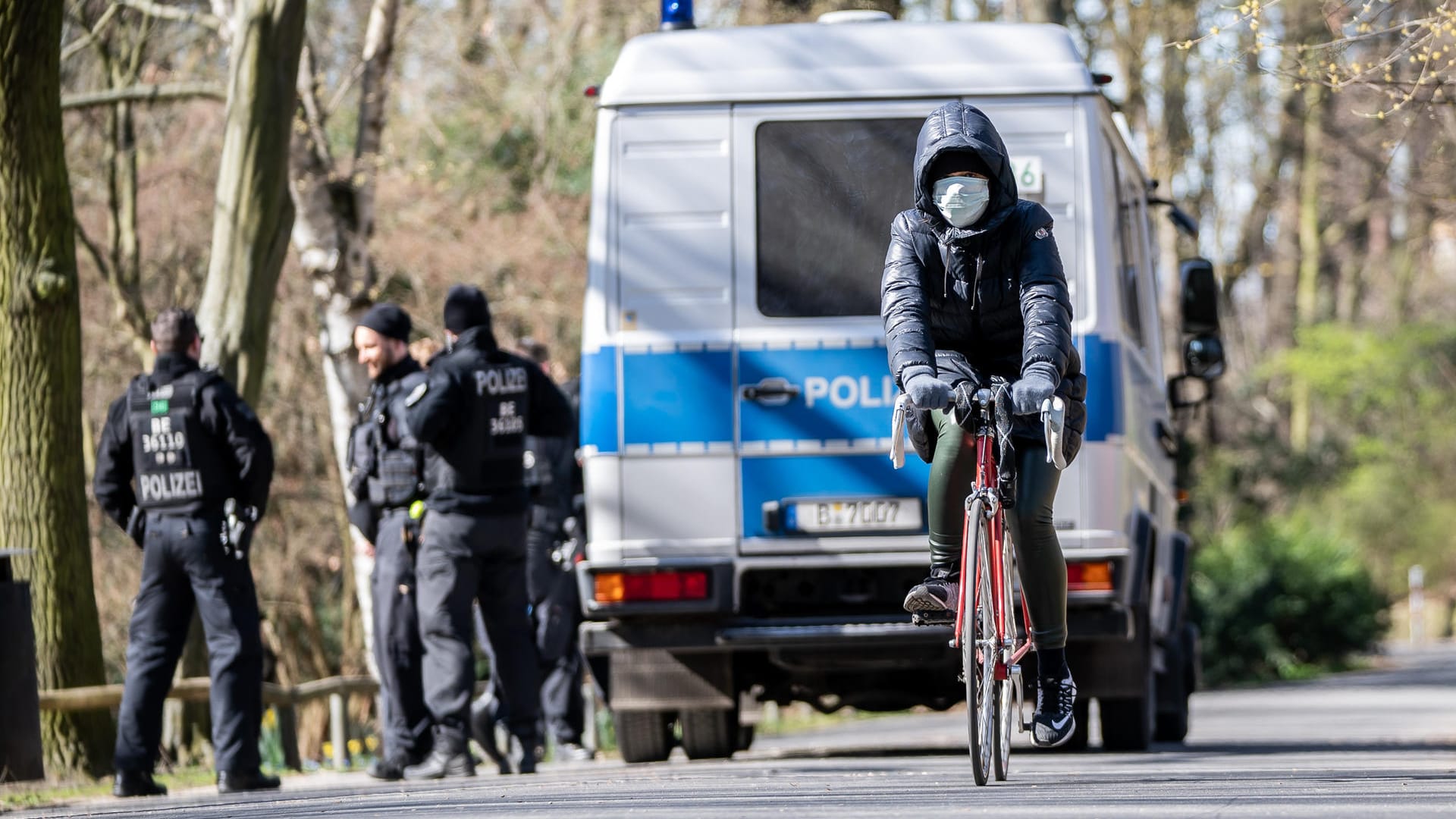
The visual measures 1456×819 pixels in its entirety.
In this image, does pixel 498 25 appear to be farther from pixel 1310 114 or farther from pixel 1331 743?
pixel 1310 114

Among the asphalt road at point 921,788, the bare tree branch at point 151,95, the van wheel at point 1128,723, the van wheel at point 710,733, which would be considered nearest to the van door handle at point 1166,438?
the van wheel at point 1128,723

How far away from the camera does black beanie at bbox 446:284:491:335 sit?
9641mm

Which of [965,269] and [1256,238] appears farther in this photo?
[1256,238]

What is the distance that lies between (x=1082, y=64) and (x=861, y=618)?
229cm

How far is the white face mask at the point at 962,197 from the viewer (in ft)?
21.8

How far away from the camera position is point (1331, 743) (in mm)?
12461

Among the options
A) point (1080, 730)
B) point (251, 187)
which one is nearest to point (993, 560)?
point (1080, 730)

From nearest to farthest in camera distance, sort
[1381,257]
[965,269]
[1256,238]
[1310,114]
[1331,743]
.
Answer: [965,269]
[1331,743]
[1310,114]
[1256,238]
[1381,257]

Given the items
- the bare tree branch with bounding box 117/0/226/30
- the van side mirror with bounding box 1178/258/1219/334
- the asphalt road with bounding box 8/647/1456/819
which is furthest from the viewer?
the bare tree branch with bounding box 117/0/226/30

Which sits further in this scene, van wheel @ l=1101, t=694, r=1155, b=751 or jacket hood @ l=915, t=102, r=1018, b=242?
van wheel @ l=1101, t=694, r=1155, b=751

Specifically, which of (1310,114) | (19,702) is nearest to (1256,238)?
(1310,114)

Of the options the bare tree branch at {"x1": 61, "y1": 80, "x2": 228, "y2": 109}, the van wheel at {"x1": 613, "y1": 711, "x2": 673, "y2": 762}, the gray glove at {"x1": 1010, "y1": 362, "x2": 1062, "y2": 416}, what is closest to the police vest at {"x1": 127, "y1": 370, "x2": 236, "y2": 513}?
the van wheel at {"x1": 613, "y1": 711, "x2": 673, "y2": 762}

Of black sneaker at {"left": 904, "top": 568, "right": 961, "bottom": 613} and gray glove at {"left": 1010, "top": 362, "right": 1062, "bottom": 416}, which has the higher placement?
gray glove at {"left": 1010, "top": 362, "right": 1062, "bottom": 416}

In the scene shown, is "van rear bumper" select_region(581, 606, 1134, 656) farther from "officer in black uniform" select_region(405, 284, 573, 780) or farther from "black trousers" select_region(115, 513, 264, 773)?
"black trousers" select_region(115, 513, 264, 773)
